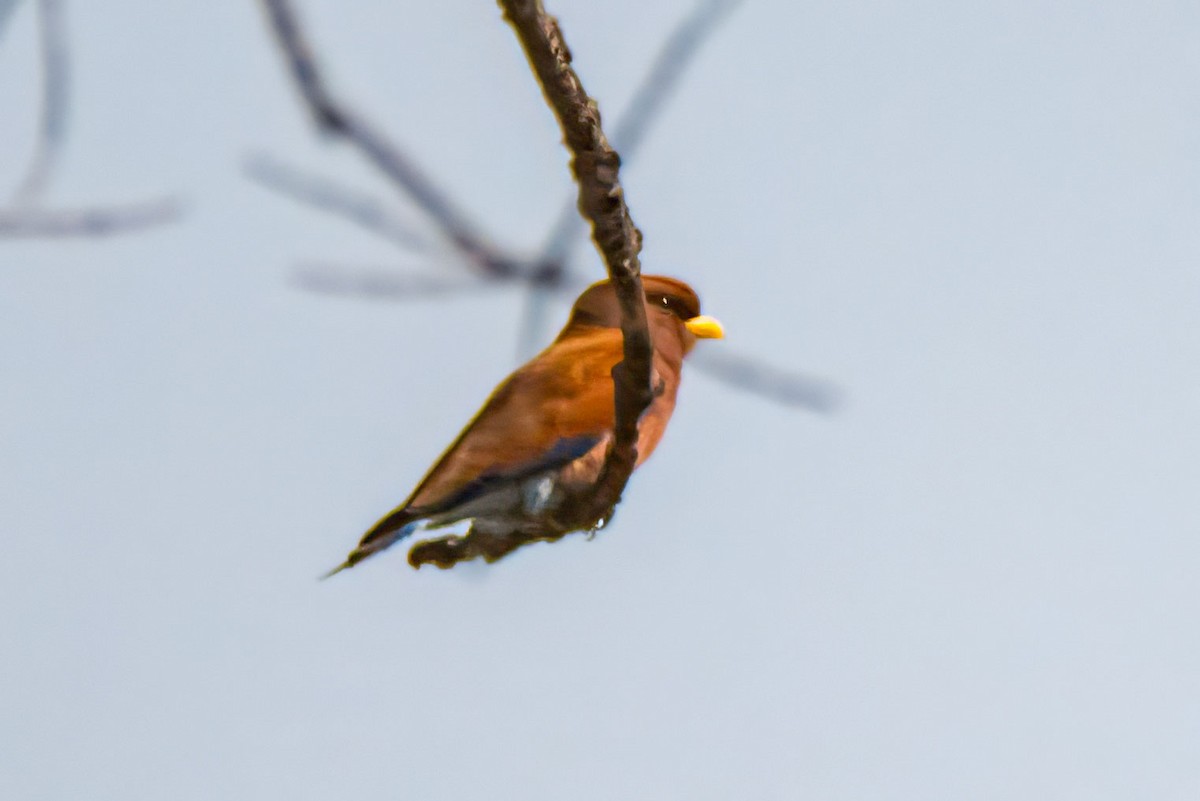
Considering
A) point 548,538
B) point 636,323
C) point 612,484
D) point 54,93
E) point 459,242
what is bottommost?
point 548,538

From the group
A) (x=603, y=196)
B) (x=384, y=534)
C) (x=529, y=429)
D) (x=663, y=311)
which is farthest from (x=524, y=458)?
(x=603, y=196)

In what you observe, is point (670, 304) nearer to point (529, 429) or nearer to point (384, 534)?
point (529, 429)

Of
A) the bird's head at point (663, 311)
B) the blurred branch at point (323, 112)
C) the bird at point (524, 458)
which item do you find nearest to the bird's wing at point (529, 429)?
the bird at point (524, 458)

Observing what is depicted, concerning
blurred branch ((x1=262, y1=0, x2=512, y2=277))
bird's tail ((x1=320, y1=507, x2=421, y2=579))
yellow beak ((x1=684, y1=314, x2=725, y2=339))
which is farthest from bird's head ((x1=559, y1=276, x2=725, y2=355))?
blurred branch ((x1=262, y1=0, x2=512, y2=277))

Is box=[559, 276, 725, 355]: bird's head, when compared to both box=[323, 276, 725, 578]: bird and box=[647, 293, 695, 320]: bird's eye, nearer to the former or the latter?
box=[647, 293, 695, 320]: bird's eye

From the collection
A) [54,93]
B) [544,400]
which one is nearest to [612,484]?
[544,400]

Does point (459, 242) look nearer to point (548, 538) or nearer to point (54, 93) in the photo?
point (54, 93)
